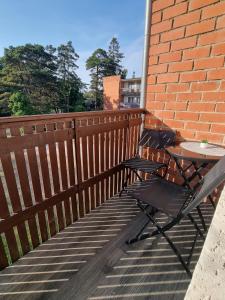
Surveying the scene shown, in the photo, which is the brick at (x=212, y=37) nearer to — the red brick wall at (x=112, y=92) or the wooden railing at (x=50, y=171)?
the wooden railing at (x=50, y=171)

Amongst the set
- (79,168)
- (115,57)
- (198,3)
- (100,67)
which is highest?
(115,57)

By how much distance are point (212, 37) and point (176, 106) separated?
79cm

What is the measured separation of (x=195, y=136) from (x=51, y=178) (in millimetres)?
1739

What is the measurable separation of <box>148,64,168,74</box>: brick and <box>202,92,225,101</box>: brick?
63cm

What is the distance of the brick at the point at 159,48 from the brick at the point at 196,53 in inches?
10.2

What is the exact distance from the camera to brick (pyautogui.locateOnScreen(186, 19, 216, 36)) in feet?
6.07

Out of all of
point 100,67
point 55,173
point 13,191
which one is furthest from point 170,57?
point 100,67

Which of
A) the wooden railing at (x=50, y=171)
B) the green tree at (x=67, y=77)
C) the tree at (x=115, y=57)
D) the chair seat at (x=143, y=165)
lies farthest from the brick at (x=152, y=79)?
the tree at (x=115, y=57)

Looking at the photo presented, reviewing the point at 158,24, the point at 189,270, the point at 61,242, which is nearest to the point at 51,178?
the point at 61,242

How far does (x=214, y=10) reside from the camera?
1806mm

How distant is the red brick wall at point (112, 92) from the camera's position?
19.3 metres

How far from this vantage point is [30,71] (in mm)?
24297

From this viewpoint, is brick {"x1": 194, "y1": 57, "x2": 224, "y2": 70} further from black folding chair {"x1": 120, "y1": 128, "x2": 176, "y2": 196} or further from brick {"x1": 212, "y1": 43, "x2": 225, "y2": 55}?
black folding chair {"x1": 120, "y1": 128, "x2": 176, "y2": 196}

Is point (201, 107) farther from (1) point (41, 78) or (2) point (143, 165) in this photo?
(1) point (41, 78)
